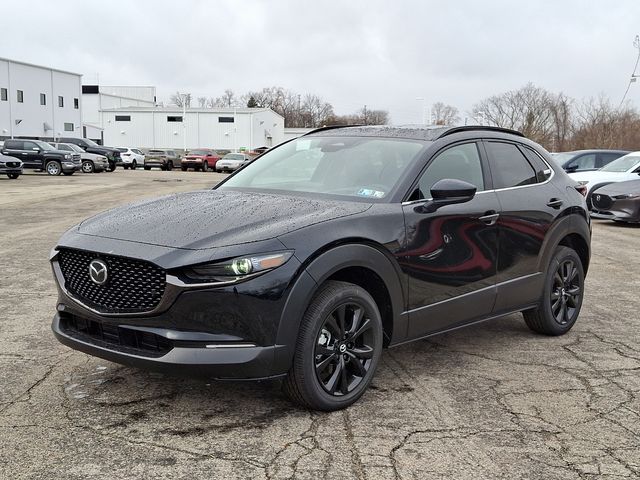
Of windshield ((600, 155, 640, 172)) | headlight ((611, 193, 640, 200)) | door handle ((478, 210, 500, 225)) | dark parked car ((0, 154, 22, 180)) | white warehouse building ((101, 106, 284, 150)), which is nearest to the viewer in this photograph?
door handle ((478, 210, 500, 225))

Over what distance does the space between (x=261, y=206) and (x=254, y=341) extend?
99cm

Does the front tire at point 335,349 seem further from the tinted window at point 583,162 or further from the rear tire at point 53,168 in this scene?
the rear tire at point 53,168

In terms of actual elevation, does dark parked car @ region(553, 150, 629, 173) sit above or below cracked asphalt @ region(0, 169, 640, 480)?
above

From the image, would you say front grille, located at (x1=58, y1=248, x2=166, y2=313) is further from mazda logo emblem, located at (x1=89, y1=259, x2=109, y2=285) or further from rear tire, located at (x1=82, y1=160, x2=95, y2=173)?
rear tire, located at (x1=82, y1=160, x2=95, y2=173)

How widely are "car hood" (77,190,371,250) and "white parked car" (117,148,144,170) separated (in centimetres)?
4454

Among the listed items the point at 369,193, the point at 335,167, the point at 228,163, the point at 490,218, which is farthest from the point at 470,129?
the point at 228,163

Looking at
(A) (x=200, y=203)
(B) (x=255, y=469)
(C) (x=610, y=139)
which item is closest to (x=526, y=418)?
(B) (x=255, y=469)

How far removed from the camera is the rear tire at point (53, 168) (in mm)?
32188

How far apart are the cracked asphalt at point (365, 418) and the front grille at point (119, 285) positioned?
0.65 metres

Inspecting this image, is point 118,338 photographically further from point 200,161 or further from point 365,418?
point 200,161

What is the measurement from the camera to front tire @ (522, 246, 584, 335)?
535 cm

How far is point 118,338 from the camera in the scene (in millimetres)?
3531

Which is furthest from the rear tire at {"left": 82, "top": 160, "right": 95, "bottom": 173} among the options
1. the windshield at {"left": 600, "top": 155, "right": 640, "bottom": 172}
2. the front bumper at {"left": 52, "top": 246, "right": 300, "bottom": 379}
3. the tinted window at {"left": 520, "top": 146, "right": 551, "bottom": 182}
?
the front bumper at {"left": 52, "top": 246, "right": 300, "bottom": 379}

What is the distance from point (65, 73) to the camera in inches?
2608
